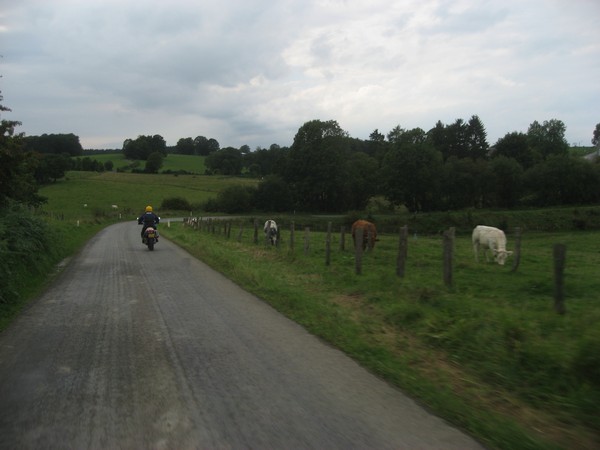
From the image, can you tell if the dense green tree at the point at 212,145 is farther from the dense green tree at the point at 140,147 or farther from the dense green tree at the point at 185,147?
the dense green tree at the point at 140,147

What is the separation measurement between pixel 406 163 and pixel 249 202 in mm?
24250

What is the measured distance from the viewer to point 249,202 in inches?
2847

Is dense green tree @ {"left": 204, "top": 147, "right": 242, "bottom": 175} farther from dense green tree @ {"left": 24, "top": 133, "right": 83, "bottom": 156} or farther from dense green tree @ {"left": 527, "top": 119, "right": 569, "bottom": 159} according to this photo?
dense green tree @ {"left": 527, "top": 119, "right": 569, "bottom": 159}

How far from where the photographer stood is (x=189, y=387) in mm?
4625

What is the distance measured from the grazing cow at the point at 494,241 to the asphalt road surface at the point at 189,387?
10.9 metres

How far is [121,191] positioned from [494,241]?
233ft

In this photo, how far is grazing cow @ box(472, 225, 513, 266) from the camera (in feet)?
53.0

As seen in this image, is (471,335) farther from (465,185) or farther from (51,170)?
(51,170)

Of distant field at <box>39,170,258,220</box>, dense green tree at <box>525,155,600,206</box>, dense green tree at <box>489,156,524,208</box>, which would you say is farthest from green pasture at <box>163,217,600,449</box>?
dense green tree at <box>489,156,524,208</box>

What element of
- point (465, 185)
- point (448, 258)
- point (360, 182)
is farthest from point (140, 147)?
point (448, 258)

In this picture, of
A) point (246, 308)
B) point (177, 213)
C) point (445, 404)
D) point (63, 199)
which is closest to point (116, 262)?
point (246, 308)

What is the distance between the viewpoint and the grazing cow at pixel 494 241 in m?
16.2

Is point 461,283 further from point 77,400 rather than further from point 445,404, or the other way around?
point 77,400

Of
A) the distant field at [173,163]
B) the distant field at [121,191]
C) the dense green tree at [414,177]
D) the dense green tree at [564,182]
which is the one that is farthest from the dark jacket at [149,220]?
the distant field at [173,163]
